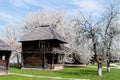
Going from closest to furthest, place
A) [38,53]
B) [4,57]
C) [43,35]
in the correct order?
[4,57] < [38,53] < [43,35]

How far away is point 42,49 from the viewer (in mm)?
45312

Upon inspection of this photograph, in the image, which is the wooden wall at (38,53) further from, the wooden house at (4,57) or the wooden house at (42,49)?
the wooden house at (4,57)

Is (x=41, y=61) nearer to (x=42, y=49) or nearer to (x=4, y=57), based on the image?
(x=42, y=49)

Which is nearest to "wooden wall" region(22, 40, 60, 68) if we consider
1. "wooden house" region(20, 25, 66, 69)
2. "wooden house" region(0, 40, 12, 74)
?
"wooden house" region(20, 25, 66, 69)

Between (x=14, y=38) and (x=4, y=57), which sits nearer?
(x=4, y=57)

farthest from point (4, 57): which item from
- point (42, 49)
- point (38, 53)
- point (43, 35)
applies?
point (43, 35)

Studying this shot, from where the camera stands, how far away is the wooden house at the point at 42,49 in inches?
1766

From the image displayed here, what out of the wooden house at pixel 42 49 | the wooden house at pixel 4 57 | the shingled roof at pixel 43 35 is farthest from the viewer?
the shingled roof at pixel 43 35

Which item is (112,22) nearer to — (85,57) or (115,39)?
(115,39)

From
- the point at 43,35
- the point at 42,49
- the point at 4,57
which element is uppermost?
the point at 43,35

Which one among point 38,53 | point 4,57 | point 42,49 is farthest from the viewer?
point 38,53

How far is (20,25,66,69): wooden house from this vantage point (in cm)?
4484

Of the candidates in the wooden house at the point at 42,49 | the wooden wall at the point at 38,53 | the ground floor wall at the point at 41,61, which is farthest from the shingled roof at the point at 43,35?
the ground floor wall at the point at 41,61

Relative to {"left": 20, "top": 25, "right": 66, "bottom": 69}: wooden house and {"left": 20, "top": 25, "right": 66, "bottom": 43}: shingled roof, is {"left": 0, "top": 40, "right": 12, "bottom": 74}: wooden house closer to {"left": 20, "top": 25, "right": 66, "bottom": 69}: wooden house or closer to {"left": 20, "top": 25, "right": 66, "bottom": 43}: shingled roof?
{"left": 20, "top": 25, "right": 66, "bottom": 69}: wooden house
